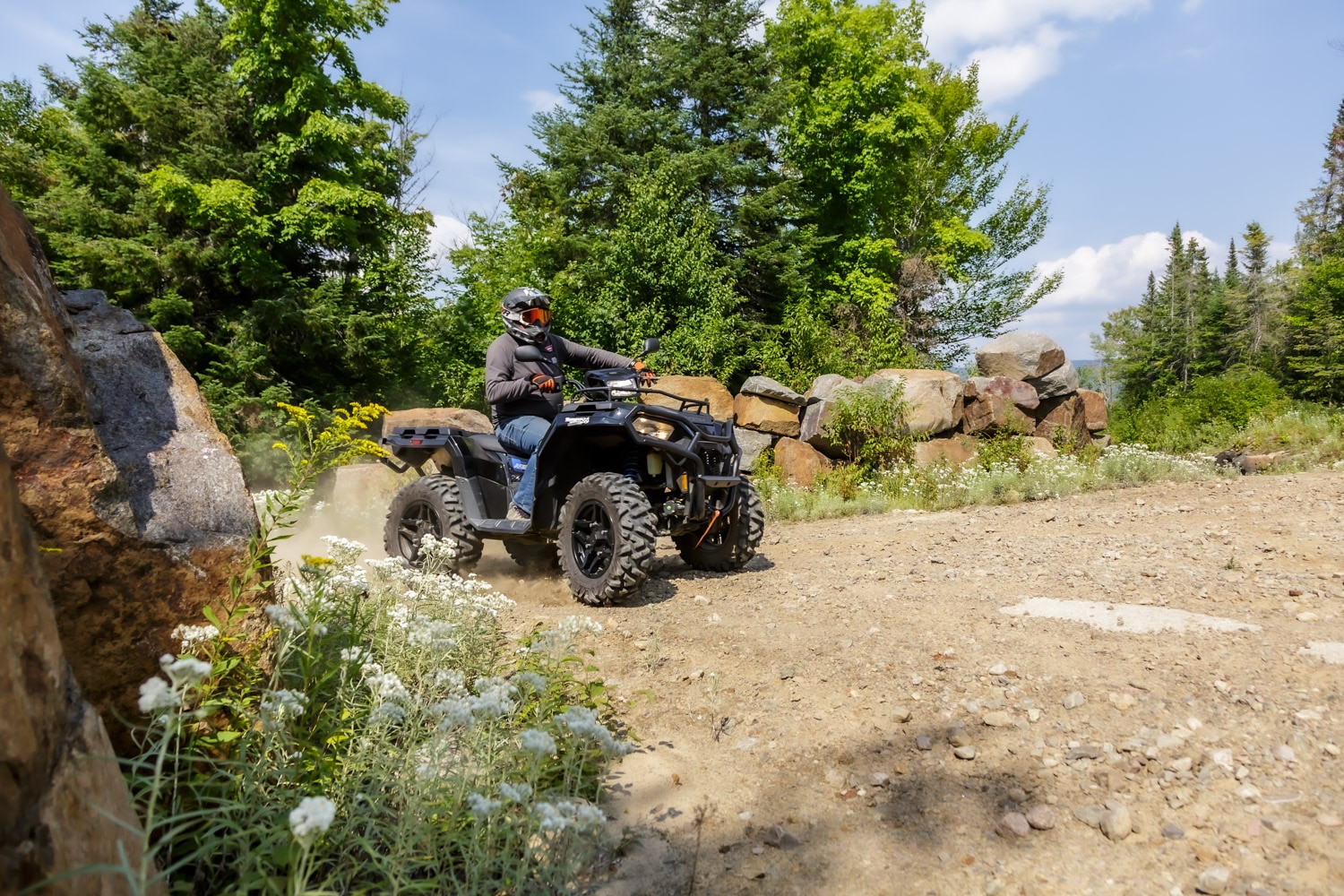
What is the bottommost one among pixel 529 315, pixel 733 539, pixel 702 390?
pixel 733 539

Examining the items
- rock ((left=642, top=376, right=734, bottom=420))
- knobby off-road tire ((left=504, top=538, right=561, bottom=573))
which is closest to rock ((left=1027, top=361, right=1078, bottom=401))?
rock ((left=642, top=376, right=734, bottom=420))

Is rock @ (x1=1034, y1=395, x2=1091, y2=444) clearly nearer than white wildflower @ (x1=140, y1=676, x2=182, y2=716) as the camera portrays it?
No

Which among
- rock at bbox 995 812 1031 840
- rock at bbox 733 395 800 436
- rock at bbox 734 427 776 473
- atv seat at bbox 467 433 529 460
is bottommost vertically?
rock at bbox 995 812 1031 840

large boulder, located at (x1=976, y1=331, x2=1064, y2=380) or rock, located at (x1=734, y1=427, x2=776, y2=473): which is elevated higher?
large boulder, located at (x1=976, y1=331, x2=1064, y2=380)

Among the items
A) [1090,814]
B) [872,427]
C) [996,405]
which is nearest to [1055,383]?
[996,405]

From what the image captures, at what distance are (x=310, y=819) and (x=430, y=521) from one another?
482cm

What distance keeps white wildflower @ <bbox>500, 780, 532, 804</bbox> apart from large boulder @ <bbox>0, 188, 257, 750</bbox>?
2.68 feet

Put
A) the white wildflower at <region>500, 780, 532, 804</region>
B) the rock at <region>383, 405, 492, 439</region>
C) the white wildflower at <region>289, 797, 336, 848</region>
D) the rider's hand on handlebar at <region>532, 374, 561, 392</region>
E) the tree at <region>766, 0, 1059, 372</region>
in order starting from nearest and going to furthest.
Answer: the white wildflower at <region>289, 797, 336, 848</region>, the white wildflower at <region>500, 780, 532, 804</region>, the rider's hand on handlebar at <region>532, 374, 561, 392</region>, the rock at <region>383, 405, 492, 439</region>, the tree at <region>766, 0, 1059, 372</region>

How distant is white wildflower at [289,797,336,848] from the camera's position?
1.19 m

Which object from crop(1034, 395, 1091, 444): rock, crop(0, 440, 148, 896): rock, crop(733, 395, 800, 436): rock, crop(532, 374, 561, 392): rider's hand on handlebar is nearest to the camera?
crop(0, 440, 148, 896): rock

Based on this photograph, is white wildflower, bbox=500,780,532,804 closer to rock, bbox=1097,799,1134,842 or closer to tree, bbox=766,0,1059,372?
rock, bbox=1097,799,1134,842

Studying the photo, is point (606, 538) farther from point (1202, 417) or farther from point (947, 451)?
point (1202, 417)

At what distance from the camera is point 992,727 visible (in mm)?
2854

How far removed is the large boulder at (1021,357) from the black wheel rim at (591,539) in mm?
10523
